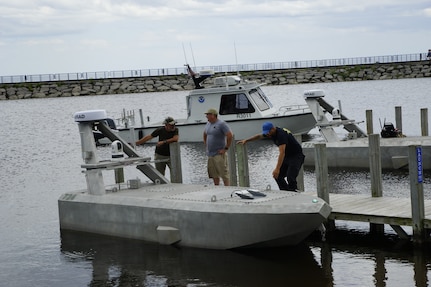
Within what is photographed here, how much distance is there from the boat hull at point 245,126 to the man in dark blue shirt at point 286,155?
17417 millimetres

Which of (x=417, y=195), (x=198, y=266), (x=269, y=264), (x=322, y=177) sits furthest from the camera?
(x=322, y=177)

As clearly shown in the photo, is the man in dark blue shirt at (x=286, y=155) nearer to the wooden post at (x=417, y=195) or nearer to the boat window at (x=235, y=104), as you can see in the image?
the wooden post at (x=417, y=195)

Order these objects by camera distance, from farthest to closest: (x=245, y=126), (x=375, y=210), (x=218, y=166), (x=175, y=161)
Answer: (x=245, y=126)
(x=175, y=161)
(x=218, y=166)
(x=375, y=210)

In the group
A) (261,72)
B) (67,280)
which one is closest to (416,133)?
(67,280)

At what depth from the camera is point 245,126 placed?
3312 centimetres

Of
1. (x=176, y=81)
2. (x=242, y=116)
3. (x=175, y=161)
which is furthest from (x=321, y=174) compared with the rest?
(x=176, y=81)

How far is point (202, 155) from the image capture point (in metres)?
31.4

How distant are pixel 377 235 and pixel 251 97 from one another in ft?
62.1

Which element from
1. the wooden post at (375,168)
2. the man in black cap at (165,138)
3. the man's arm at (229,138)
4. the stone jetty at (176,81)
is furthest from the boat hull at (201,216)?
the stone jetty at (176,81)

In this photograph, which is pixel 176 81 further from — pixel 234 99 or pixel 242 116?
pixel 242 116

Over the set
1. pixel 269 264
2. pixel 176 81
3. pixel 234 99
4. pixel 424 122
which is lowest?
pixel 269 264

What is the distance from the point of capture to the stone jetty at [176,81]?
386 ft

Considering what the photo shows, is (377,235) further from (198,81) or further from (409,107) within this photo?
(409,107)

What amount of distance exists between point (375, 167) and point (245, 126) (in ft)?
58.6
